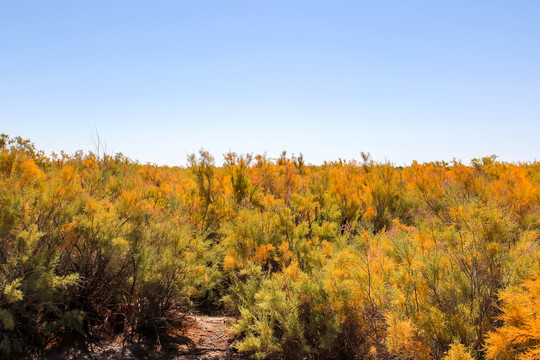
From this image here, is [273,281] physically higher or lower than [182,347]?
higher

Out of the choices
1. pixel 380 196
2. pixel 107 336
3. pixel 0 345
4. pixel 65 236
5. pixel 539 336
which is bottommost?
pixel 107 336

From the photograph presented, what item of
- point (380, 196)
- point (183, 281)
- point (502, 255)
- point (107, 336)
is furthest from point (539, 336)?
point (380, 196)

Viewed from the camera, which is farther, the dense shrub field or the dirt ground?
the dirt ground

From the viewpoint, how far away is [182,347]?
3523 mm

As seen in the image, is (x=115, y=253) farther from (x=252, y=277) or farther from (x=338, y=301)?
(x=338, y=301)

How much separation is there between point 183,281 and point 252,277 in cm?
82

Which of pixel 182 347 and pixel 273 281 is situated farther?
pixel 273 281

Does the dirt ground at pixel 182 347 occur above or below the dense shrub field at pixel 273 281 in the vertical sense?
below

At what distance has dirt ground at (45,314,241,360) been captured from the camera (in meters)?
3.11

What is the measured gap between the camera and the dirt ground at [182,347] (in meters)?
3.11

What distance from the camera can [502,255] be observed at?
2.74 m

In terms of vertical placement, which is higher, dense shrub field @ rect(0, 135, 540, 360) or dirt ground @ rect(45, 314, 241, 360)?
dense shrub field @ rect(0, 135, 540, 360)

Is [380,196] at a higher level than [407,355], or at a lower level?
higher

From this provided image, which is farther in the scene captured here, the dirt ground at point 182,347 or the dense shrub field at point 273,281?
the dirt ground at point 182,347
